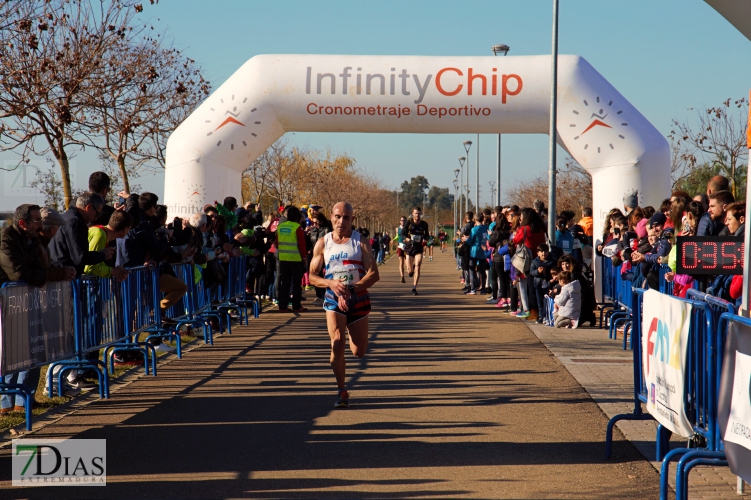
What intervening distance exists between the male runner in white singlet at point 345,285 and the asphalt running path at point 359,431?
1.56 feet

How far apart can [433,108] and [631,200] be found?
13.1 feet

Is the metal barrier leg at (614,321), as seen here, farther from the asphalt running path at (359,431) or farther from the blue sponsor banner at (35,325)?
the blue sponsor banner at (35,325)

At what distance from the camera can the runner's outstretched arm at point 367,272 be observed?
8.10 meters

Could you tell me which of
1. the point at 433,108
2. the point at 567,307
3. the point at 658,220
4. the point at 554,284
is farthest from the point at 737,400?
the point at 433,108

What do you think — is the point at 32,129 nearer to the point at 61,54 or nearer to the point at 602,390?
the point at 61,54

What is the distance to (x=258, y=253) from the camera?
17.6 m

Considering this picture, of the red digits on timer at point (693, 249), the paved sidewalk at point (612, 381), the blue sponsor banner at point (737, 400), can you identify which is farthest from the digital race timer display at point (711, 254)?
the blue sponsor banner at point (737, 400)

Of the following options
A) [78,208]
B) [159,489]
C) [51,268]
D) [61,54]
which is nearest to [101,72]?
[61,54]

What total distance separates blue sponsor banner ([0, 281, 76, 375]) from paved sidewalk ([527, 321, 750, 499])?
4.79 meters

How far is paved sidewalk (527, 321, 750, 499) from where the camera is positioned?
5770mm

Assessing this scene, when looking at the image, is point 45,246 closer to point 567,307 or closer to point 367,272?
point 367,272

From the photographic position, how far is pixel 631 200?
16.8 m

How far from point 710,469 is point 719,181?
425 centimetres

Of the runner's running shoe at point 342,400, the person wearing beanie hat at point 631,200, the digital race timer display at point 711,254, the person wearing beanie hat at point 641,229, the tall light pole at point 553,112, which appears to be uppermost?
the tall light pole at point 553,112
